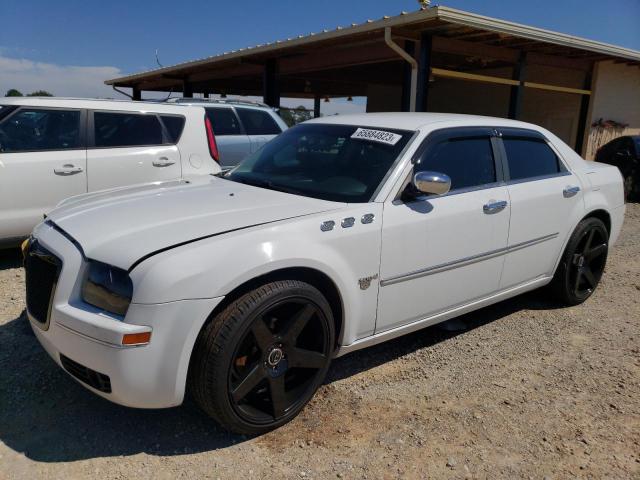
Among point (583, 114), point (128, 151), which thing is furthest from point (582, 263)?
point (583, 114)

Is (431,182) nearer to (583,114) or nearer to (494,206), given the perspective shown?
(494,206)

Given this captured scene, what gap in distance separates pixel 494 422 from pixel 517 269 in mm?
1386

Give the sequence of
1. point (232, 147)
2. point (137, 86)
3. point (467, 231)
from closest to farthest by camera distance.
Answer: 1. point (467, 231)
2. point (232, 147)
3. point (137, 86)

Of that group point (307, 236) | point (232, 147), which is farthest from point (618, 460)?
point (232, 147)

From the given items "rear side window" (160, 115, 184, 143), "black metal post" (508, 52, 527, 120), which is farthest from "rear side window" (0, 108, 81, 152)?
"black metal post" (508, 52, 527, 120)

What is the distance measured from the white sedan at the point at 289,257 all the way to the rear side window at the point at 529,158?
0.7 inches

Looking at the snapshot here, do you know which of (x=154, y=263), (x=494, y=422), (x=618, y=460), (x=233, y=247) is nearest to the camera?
(x=154, y=263)

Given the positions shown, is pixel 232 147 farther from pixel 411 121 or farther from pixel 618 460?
pixel 618 460

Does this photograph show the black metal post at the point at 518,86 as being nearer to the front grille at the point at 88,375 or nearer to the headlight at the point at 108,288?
the headlight at the point at 108,288

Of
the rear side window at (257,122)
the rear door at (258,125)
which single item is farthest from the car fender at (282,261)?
the rear side window at (257,122)

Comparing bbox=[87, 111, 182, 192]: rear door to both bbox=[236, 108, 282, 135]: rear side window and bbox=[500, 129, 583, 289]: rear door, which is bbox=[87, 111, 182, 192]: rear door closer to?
bbox=[236, 108, 282, 135]: rear side window

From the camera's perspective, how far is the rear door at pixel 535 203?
151 inches

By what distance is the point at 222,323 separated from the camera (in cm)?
241

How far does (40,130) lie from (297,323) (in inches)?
156
